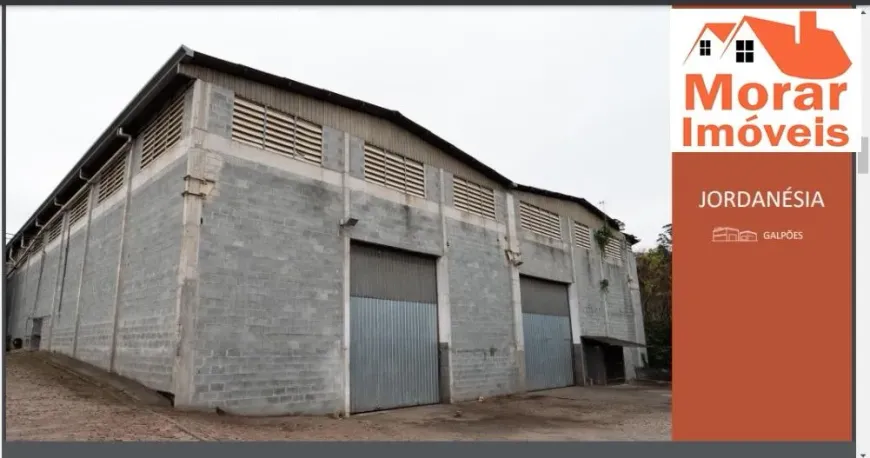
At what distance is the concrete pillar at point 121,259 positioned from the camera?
12219 millimetres

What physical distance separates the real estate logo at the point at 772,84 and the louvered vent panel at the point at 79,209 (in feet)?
A: 56.1

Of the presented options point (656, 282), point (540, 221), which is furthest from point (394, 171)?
point (656, 282)

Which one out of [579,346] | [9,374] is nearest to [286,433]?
[9,374]

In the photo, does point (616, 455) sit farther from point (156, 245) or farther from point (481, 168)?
point (481, 168)

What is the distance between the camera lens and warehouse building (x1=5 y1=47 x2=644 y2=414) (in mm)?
10625

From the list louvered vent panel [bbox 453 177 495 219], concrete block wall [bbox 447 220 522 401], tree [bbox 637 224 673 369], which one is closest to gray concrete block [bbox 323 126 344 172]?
concrete block wall [bbox 447 220 522 401]

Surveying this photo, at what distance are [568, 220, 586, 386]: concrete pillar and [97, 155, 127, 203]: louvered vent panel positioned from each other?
1663 centimetres

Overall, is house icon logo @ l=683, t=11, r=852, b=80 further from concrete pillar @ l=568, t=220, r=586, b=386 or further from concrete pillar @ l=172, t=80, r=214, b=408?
concrete pillar @ l=568, t=220, r=586, b=386

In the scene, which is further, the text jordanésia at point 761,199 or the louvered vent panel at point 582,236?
the louvered vent panel at point 582,236

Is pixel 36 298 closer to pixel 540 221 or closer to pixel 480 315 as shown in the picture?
pixel 480 315

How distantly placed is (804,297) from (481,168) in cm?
1164

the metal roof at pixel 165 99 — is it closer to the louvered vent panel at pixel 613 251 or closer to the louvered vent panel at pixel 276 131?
the louvered vent panel at pixel 276 131

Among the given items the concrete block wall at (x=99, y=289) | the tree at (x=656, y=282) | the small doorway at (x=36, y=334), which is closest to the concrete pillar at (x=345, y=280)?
the concrete block wall at (x=99, y=289)

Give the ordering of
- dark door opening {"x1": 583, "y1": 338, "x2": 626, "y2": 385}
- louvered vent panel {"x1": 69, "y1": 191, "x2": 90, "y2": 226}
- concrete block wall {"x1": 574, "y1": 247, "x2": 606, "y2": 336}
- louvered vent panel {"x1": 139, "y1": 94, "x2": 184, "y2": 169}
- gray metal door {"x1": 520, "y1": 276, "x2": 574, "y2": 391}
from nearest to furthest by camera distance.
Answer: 1. louvered vent panel {"x1": 139, "y1": 94, "x2": 184, "y2": 169}
2. louvered vent panel {"x1": 69, "y1": 191, "x2": 90, "y2": 226}
3. gray metal door {"x1": 520, "y1": 276, "x2": 574, "y2": 391}
4. dark door opening {"x1": 583, "y1": 338, "x2": 626, "y2": 385}
5. concrete block wall {"x1": 574, "y1": 247, "x2": 606, "y2": 336}
